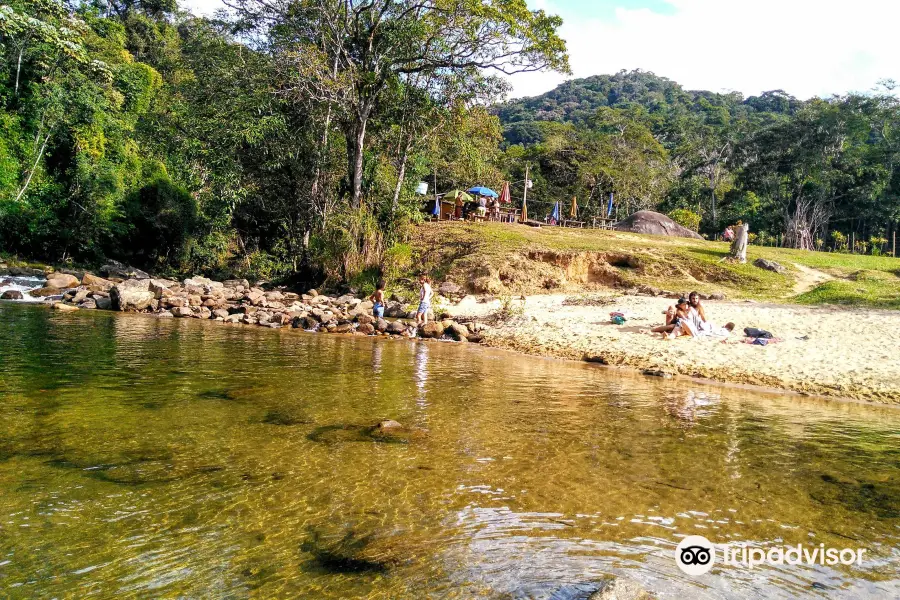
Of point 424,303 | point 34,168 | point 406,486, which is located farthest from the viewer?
point 34,168

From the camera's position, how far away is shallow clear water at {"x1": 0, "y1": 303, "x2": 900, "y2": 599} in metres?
3.64

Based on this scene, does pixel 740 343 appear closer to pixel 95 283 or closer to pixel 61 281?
pixel 95 283

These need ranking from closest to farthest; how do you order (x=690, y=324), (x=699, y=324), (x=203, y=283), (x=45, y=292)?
(x=690, y=324) → (x=699, y=324) → (x=45, y=292) → (x=203, y=283)

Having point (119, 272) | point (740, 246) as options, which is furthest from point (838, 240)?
point (119, 272)

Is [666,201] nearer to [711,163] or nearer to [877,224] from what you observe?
[711,163]

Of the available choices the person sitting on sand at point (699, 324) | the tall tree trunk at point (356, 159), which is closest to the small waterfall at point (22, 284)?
the tall tree trunk at point (356, 159)

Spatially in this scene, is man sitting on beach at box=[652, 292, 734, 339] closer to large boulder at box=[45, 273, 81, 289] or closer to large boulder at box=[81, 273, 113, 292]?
large boulder at box=[81, 273, 113, 292]

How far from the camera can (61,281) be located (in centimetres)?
2056

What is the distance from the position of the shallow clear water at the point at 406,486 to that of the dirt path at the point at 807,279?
12.4 metres

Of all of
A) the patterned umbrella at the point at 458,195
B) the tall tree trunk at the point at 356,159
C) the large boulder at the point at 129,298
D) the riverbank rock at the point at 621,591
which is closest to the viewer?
the riverbank rock at the point at 621,591

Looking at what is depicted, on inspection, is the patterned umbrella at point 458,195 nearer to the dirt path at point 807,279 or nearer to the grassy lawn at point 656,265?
the grassy lawn at point 656,265
